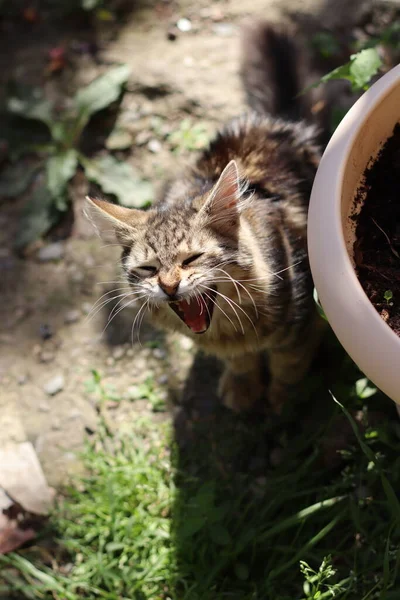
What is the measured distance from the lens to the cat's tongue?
1594mm

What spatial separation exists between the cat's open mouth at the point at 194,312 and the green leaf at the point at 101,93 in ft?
4.67

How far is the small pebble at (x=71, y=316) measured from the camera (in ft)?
7.83

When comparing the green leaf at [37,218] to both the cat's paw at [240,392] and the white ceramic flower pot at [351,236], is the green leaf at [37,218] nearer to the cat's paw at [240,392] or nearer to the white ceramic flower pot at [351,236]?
the cat's paw at [240,392]

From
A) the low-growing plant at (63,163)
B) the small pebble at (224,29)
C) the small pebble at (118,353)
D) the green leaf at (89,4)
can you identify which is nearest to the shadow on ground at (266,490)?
the small pebble at (118,353)

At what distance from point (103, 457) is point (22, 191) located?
128cm

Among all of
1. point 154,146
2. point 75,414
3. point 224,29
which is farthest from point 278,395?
point 224,29

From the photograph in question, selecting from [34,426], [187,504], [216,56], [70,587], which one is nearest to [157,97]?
[216,56]

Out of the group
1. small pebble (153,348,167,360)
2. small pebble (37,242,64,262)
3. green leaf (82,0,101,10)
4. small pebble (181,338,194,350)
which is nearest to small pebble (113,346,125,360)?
small pebble (153,348,167,360)

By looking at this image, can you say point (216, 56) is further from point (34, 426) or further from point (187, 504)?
point (187, 504)

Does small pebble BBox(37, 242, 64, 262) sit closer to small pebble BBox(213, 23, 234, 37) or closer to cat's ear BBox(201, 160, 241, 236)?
cat's ear BBox(201, 160, 241, 236)

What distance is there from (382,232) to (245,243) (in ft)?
1.15

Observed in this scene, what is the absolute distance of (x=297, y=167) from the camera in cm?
197

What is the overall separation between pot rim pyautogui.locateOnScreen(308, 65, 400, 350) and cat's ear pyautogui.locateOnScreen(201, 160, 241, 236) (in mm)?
215

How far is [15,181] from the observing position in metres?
2.69
